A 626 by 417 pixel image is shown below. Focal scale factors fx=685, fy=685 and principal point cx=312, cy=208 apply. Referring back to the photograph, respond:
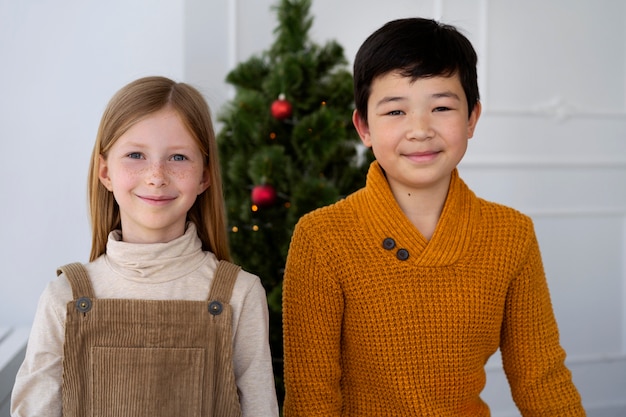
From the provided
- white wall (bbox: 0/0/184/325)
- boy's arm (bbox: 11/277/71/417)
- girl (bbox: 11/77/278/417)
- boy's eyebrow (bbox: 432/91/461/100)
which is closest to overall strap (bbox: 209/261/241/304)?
girl (bbox: 11/77/278/417)

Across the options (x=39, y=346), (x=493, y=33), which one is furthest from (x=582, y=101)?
(x=39, y=346)

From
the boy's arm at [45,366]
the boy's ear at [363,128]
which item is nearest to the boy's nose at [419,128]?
the boy's ear at [363,128]

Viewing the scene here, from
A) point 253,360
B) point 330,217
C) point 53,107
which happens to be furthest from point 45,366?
point 53,107

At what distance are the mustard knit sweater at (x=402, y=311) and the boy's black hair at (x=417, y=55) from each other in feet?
0.64

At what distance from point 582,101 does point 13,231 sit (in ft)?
7.09

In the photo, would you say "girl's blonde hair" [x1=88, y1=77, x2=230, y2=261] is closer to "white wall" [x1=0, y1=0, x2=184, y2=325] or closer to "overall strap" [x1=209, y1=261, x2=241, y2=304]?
"overall strap" [x1=209, y1=261, x2=241, y2=304]

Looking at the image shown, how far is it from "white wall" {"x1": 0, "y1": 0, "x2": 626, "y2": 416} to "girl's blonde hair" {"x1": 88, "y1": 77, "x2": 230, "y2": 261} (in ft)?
3.07

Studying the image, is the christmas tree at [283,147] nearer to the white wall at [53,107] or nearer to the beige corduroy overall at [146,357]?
the white wall at [53,107]

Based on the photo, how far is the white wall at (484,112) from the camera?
2092 mm

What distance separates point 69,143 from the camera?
211cm

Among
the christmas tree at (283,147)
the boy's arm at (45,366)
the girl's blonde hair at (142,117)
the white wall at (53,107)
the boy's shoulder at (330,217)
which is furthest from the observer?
Answer: the white wall at (53,107)

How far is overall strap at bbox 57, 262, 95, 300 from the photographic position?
1110 mm

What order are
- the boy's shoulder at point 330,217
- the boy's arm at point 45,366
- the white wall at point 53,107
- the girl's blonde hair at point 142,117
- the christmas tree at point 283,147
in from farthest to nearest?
the white wall at point 53,107
the christmas tree at point 283,147
the boy's shoulder at point 330,217
the girl's blonde hair at point 142,117
the boy's arm at point 45,366

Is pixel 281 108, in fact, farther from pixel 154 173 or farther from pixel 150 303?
pixel 150 303
